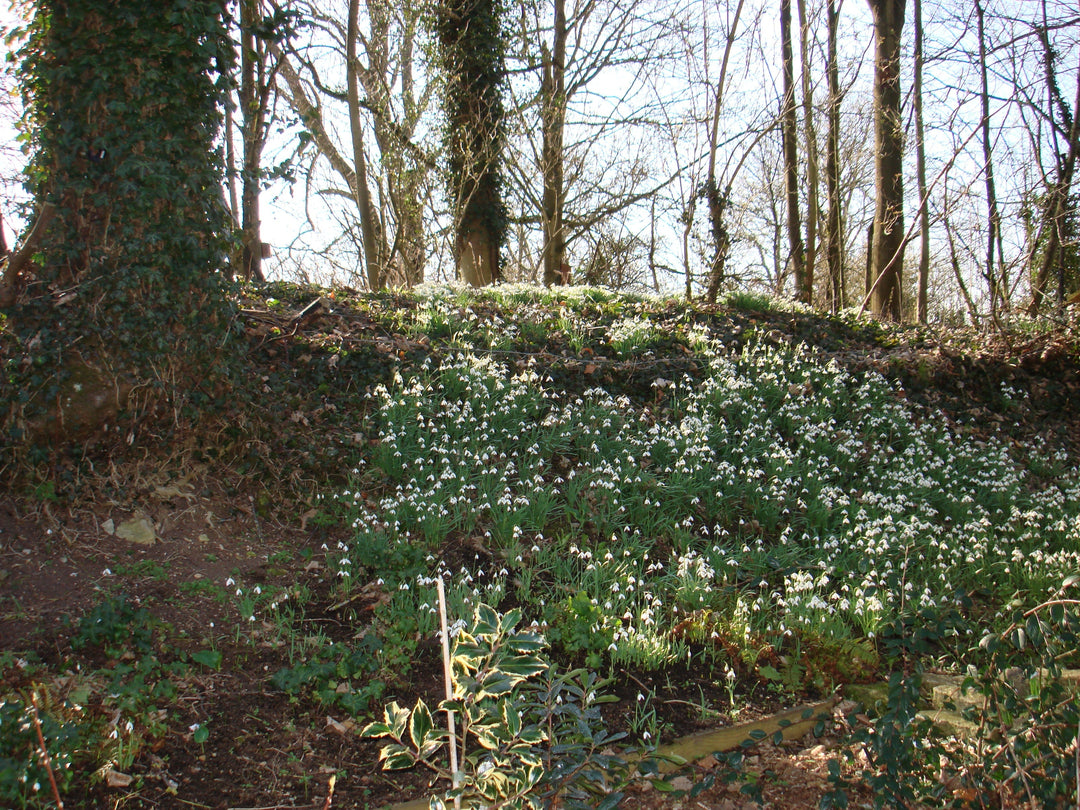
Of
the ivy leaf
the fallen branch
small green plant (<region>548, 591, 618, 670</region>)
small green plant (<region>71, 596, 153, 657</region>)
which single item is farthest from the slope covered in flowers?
the fallen branch

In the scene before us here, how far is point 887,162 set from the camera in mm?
11594

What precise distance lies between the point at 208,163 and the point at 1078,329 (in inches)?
398

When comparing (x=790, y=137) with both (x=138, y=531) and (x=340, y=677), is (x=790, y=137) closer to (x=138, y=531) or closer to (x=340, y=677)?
(x=138, y=531)

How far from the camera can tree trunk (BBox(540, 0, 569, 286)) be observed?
1296 cm

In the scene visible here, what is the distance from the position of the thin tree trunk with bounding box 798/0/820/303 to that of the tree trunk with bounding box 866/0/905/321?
3.45ft

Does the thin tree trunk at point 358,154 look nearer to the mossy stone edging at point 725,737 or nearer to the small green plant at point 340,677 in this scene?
the small green plant at point 340,677

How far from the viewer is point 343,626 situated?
3.79m

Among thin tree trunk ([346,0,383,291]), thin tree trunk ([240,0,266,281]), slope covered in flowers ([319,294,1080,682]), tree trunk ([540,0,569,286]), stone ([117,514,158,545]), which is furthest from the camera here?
tree trunk ([540,0,569,286])

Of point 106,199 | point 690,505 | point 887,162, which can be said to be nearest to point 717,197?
point 887,162

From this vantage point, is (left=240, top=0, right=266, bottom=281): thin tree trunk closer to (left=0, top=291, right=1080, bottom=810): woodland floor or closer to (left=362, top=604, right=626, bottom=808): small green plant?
(left=0, top=291, right=1080, bottom=810): woodland floor

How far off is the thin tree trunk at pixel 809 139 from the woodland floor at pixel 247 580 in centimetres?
741

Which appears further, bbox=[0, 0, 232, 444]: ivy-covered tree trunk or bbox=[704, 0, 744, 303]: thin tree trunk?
bbox=[704, 0, 744, 303]: thin tree trunk

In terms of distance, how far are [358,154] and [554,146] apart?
3852 millimetres

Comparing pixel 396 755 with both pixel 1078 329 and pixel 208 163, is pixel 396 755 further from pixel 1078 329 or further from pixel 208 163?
pixel 1078 329
